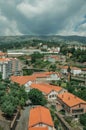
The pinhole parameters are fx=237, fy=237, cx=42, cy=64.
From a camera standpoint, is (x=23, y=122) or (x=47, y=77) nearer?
(x=23, y=122)

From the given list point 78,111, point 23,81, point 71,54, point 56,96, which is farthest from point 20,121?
point 71,54

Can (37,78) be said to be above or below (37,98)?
above

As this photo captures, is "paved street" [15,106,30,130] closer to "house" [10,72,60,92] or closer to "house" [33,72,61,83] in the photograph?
"house" [10,72,60,92]

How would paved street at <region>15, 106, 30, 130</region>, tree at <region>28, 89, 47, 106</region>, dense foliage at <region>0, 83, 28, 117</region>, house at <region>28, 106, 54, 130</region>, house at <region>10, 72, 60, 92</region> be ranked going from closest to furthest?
house at <region>28, 106, 54, 130</region>, paved street at <region>15, 106, 30, 130</region>, dense foliage at <region>0, 83, 28, 117</region>, tree at <region>28, 89, 47, 106</region>, house at <region>10, 72, 60, 92</region>

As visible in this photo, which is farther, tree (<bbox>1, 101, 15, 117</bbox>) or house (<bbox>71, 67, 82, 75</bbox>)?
house (<bbox>71, 67, 82, 75</bbox>)

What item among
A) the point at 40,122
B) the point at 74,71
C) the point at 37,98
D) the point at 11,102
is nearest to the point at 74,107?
the point at 37,98

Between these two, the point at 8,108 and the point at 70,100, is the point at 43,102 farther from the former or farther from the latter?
the point at 8,108

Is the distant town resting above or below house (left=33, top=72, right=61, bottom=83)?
below

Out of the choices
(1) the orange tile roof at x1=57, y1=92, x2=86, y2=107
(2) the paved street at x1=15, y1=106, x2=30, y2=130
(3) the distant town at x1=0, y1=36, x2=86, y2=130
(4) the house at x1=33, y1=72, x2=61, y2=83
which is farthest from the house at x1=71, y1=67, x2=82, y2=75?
(2) the paved street at x1=15, y1=106, x2=30, y2=130
